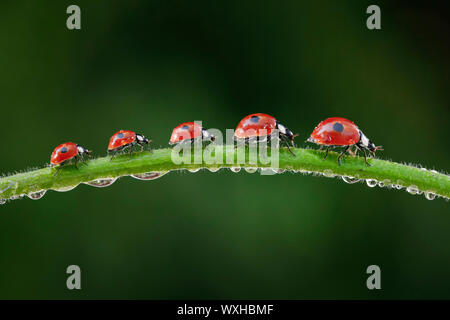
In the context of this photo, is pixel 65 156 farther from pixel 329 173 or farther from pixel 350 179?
pixel 350 179

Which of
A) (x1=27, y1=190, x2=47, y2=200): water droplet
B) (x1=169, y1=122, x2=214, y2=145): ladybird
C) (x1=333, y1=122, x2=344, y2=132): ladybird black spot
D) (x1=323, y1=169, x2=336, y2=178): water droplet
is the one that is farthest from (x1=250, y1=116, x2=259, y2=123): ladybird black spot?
(x1=27, y1=190, x2=47, y2=200): water droplet

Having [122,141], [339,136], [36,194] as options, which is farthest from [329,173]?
[36,194]

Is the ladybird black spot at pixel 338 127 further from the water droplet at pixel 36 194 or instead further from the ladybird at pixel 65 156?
the water droplet at pixel 36 194

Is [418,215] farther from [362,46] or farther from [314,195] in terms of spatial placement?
[362,46]

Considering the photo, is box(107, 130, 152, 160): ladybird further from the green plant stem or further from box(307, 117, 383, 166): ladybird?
box(307, 117, 383, 166): ladybird

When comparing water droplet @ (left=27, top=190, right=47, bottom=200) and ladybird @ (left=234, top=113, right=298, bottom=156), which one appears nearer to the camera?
water droplet @ (left=27, top=190, right=47, bottom=200)

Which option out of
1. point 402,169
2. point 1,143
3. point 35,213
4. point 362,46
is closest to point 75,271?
point 35,213
